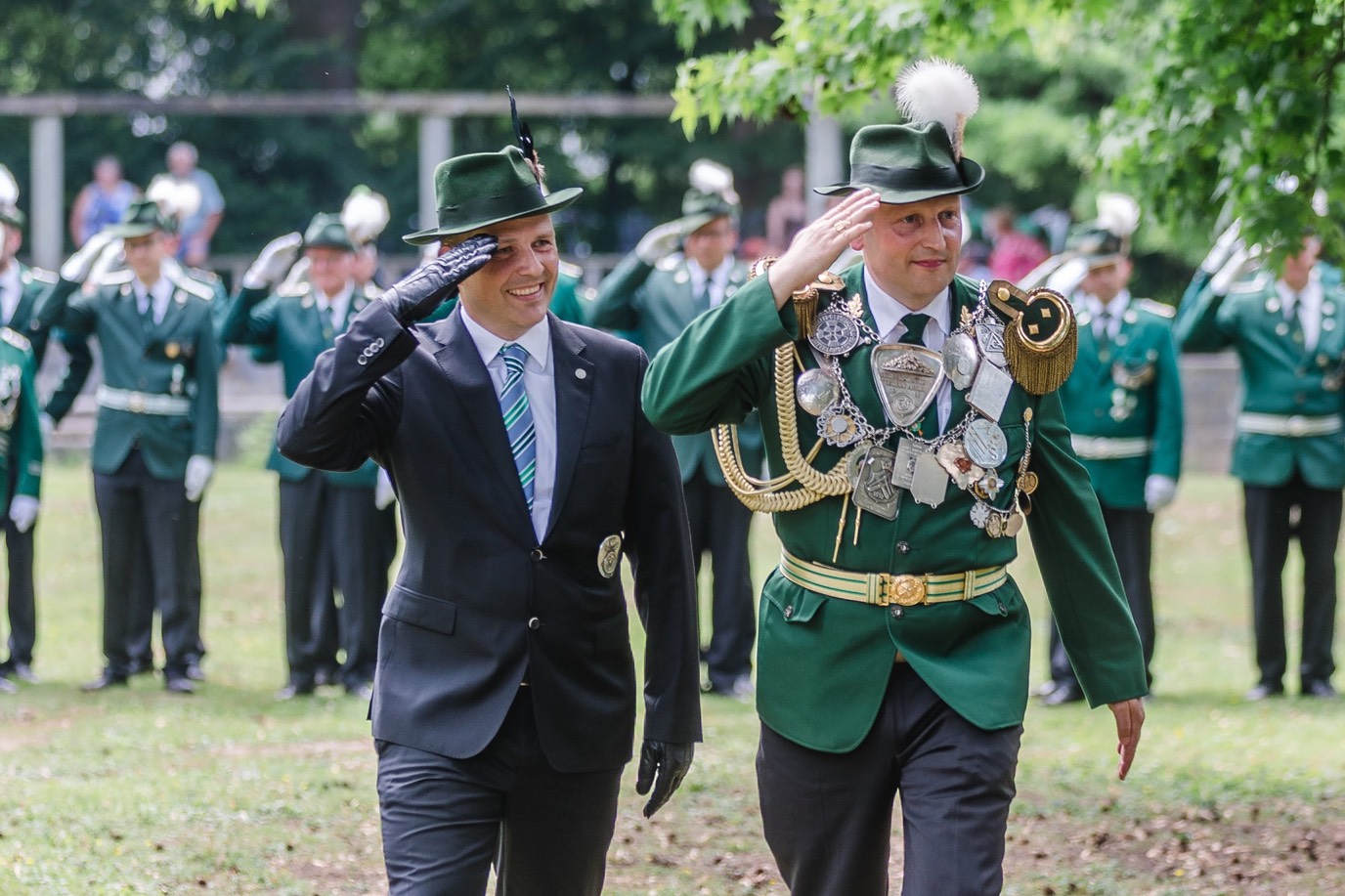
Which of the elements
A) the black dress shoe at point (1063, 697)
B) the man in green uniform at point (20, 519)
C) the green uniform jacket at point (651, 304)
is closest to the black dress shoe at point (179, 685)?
the man in green uniform at point (20, 519)

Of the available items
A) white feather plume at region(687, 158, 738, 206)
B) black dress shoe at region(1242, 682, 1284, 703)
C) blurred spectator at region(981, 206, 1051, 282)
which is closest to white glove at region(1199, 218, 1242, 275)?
black dress shoe at region(1242, 682, 1284, 703)

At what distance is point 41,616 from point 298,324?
159 inches

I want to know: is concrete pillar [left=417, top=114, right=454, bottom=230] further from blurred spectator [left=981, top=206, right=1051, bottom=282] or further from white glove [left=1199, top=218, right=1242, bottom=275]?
white glove [left=1199, top=218, right=1242, bottom=275]

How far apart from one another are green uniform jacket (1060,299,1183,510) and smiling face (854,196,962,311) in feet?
19.9

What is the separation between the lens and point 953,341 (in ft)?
15.4

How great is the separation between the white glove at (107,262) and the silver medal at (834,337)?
24.4ft

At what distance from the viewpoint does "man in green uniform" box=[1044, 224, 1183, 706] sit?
10.6 metres

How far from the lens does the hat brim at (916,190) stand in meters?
4.54

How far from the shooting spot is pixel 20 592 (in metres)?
11.1

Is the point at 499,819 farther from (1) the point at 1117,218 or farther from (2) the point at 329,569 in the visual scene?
(1) the point at 1117,218

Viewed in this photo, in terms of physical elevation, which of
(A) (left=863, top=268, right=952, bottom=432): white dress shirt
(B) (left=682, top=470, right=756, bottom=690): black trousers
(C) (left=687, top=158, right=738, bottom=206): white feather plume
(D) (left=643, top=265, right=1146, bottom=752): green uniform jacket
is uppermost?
(C) (left=687, top=158, right=738, bottom=206): white feather plume

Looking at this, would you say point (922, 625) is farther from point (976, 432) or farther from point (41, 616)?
point (41, 616)

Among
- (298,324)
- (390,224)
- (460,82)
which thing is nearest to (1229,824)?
(298,324)

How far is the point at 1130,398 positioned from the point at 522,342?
21.3ft
